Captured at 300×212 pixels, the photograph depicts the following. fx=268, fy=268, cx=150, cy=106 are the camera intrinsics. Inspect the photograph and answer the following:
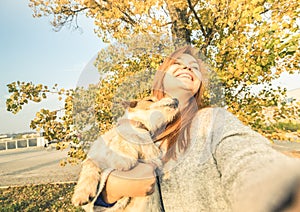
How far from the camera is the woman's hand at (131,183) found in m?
0.94

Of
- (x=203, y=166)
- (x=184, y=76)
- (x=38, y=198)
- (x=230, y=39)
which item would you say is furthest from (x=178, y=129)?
(x=38, y=198)

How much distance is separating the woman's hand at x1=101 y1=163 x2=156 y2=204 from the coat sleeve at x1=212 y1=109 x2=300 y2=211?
0.88 ft

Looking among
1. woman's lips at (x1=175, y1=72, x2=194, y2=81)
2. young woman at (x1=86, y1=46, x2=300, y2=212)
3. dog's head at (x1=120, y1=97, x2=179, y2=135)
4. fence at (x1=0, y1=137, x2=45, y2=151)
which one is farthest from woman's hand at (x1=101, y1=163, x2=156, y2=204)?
fence at (x1=0, y1=137, x2=45, y2=151)

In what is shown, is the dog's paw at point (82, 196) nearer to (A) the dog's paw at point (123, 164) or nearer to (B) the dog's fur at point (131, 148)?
(B) the dog's fur at point (131, 148)

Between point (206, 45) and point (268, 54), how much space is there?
148cm

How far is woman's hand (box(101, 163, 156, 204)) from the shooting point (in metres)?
0.94

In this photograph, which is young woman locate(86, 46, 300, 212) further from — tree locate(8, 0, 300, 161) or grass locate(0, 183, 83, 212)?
grass locate(0, 183, 83, 212)

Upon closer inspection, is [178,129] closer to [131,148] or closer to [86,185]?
[131,148]

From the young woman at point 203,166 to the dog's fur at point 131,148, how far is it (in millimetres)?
43

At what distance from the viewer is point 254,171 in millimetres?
694

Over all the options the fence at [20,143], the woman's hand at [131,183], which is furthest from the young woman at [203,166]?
the fence at [20,143]

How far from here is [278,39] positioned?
10.2 ft

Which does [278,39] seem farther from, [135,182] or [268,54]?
[135,182]

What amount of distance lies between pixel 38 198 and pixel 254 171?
8938mm
